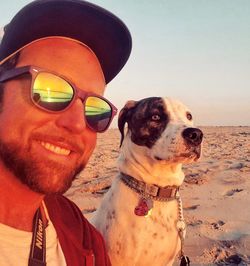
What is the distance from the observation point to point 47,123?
2.08 metres

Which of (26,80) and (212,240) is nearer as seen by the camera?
(26,80)

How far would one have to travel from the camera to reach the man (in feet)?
6.66

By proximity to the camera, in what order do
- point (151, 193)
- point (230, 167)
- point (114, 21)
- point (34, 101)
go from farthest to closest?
point (230, 167) → point (151, 193) → point (114, 21) → point (34, 101)

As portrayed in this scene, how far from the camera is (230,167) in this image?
33.1 feet

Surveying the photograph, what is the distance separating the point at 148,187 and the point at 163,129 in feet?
2.16

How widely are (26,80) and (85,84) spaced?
1.19 feet

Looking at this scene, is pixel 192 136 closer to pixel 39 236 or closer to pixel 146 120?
pixel 146 120

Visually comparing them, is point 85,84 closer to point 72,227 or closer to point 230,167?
point 72,227

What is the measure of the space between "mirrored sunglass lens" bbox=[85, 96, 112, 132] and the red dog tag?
134 centimetres

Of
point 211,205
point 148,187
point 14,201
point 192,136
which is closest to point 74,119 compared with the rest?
point 14,201

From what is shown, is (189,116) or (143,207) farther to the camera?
→ (189,116)

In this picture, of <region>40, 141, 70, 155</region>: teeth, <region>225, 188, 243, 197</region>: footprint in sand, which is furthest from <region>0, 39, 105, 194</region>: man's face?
<region>225, 188, 243, 197</region>: footprint in sand

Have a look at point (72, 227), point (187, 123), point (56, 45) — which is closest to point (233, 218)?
point (187, 123)

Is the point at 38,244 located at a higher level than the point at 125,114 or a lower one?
lower
